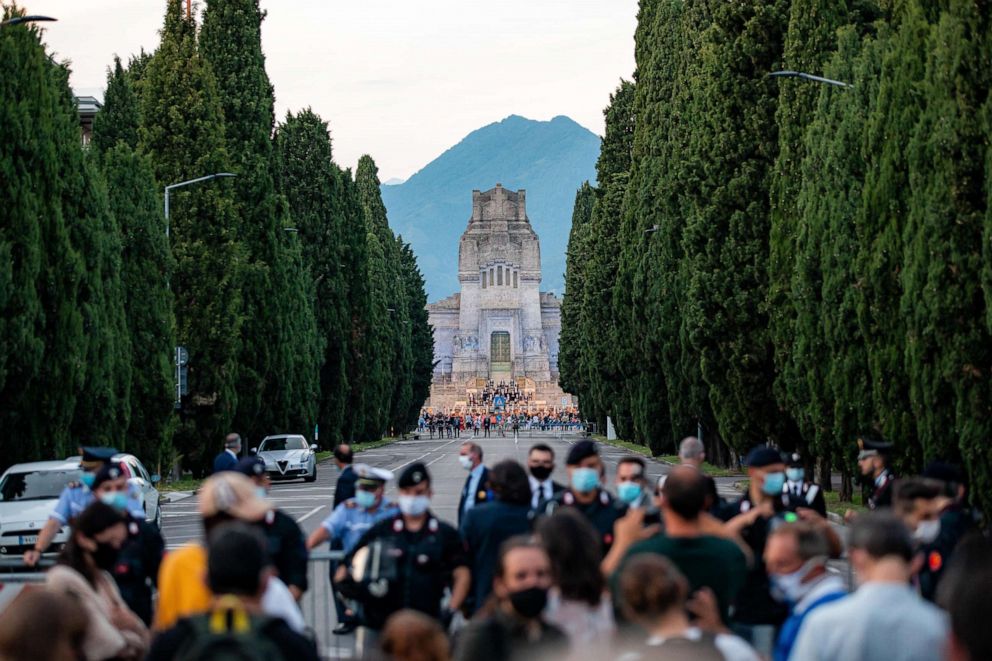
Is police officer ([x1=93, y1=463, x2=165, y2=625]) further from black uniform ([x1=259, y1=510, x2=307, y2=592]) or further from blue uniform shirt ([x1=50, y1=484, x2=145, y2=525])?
blue uniform shirt ([x1=50, y1=484, x2=145, y2=525])

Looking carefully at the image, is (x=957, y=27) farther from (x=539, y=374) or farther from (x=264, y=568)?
(x=539, y=374)

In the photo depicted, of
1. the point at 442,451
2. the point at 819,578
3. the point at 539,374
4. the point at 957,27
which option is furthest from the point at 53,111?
the point at 539,374

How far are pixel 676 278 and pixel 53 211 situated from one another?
2250 cm

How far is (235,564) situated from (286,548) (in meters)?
3.62

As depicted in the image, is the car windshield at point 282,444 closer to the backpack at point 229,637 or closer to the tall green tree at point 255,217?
the tall green tree at point 255,217

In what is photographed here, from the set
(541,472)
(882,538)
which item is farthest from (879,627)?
(541,472)

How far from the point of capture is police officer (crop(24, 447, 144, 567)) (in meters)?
13.5

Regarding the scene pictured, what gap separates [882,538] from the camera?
753 centimetres

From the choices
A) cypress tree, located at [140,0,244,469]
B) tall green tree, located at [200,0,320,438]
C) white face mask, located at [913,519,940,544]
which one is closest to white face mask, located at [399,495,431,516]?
white face mask, located at [913,519,940,544]

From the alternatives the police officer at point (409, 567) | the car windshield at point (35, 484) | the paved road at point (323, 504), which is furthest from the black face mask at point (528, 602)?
the car windshield at point (35, 484)

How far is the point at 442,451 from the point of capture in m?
76.1

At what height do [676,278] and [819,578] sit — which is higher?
[676,278]

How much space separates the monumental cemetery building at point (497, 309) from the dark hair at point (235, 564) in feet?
531

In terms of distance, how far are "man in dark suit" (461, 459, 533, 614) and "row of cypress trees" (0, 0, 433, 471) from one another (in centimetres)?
1902
